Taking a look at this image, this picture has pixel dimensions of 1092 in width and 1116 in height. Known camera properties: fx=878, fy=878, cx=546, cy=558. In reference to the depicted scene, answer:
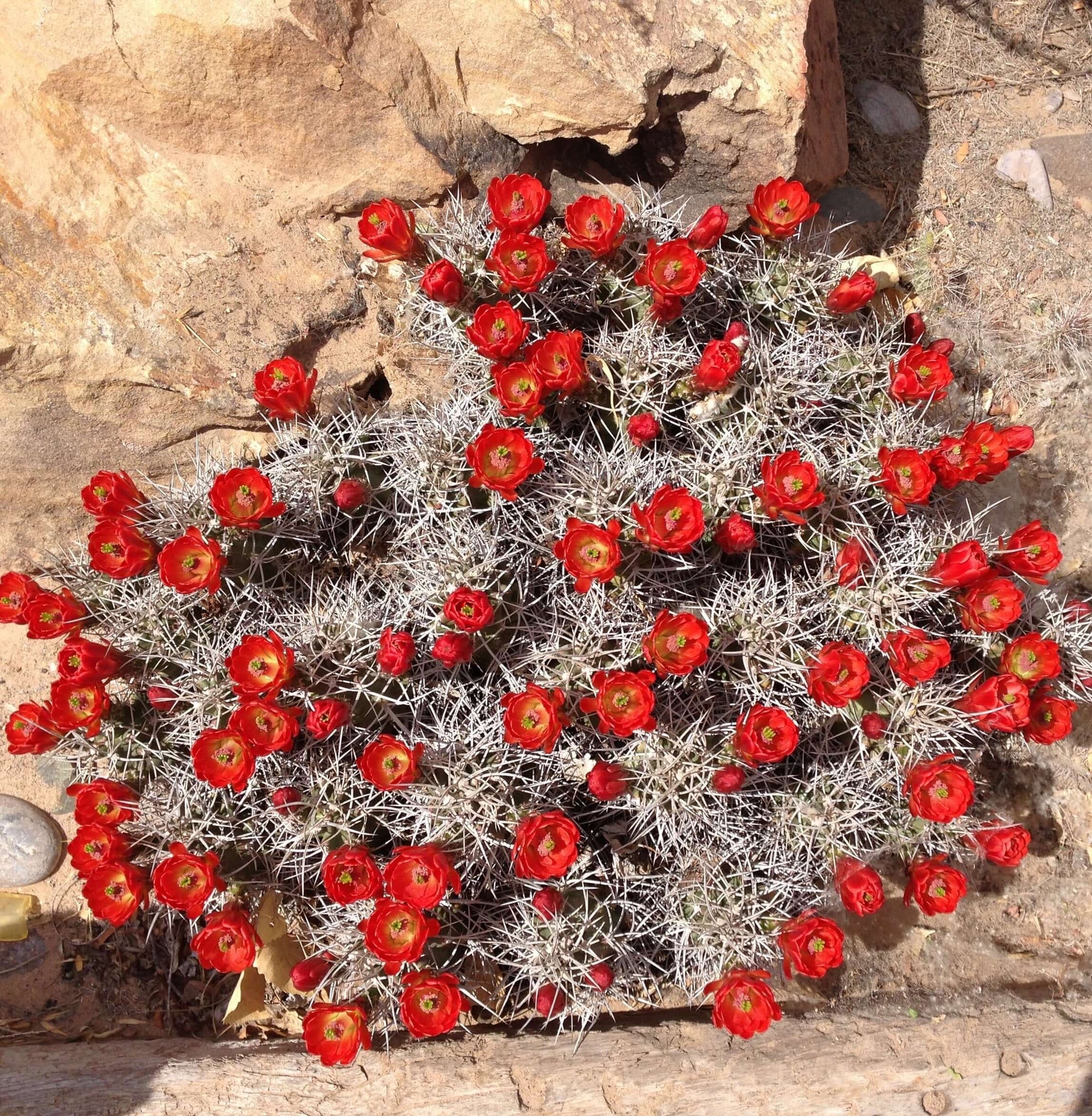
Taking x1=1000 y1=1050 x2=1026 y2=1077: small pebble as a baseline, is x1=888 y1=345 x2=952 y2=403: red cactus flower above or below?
above

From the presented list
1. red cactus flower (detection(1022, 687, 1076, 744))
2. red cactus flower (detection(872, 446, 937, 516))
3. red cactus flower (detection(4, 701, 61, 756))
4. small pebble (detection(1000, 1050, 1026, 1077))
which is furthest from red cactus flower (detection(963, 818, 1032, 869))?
red cactus flower (detection(4, 701, 61, 756))

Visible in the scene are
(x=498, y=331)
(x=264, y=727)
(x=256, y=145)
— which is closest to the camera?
(x=264, y=727)

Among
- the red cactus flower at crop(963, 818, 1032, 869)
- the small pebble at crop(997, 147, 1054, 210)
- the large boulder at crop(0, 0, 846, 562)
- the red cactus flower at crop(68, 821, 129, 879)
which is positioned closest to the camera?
the red cactus flower at crop(68, 821, 129, 879)

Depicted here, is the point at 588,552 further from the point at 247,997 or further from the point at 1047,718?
the point at 247,997

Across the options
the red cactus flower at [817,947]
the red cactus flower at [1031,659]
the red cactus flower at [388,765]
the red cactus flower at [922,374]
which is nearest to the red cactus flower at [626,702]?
the red cactus flower at [388,765]

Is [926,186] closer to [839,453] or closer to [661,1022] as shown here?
[839,453]

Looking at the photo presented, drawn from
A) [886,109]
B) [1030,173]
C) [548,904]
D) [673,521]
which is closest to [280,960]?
[548,904]

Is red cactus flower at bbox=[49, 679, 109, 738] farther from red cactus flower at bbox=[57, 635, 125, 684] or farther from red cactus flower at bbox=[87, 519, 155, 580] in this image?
red cactus flower at bbox=[87, 519, 155, 580]
